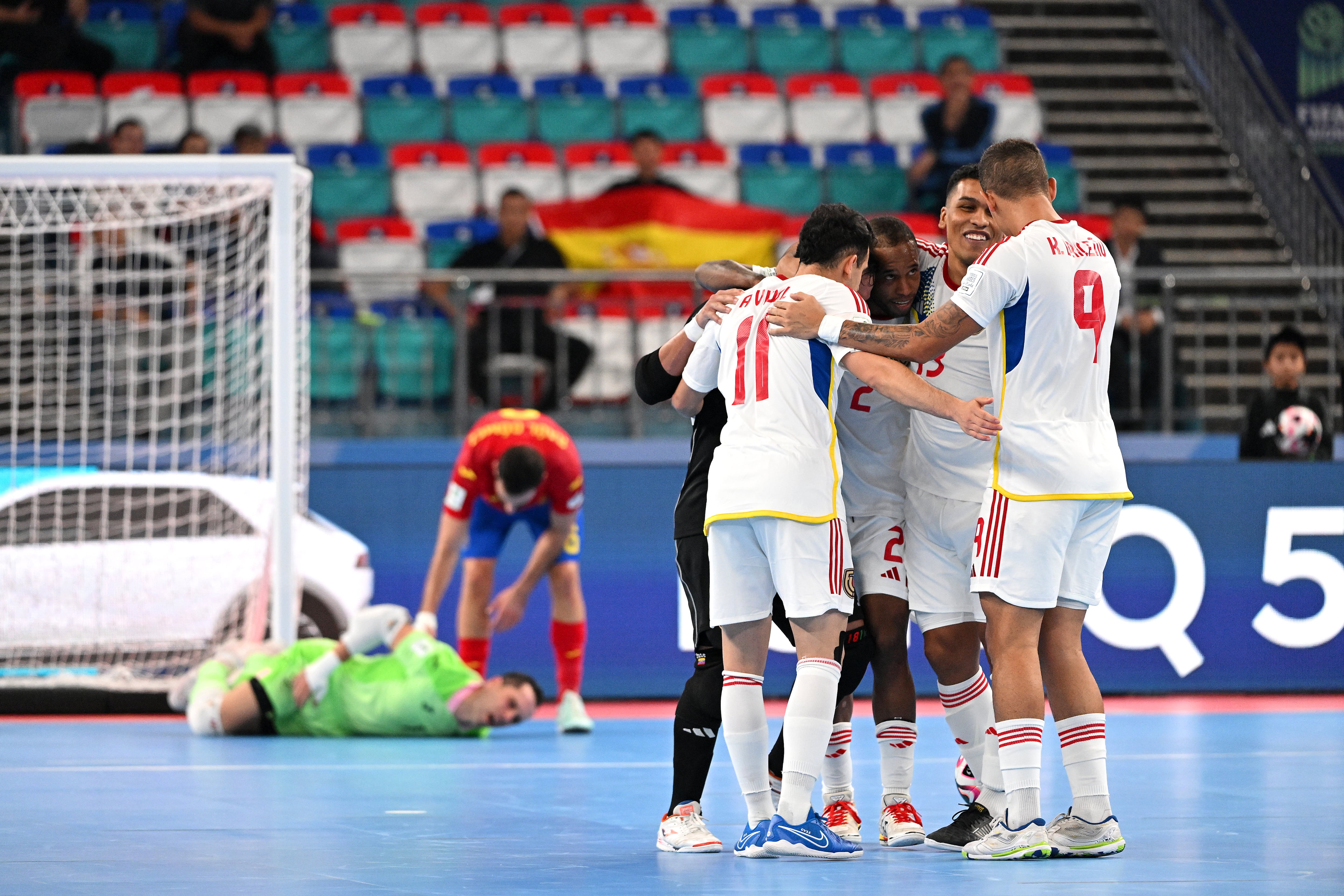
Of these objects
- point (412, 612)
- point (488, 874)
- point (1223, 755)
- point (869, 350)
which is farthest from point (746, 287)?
point (412, 612)

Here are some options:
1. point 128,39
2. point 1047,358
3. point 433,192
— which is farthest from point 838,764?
point 128,39

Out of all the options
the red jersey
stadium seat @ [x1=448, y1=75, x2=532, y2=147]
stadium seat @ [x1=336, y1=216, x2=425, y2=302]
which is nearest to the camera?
the red jersey

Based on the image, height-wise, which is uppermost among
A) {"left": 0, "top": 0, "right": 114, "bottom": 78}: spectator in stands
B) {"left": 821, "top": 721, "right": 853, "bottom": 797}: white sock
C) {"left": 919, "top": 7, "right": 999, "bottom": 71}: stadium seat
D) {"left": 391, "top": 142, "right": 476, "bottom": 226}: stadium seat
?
{"left": 919, "top": 7, "right": 999, "bottom": 71}: stadium seat

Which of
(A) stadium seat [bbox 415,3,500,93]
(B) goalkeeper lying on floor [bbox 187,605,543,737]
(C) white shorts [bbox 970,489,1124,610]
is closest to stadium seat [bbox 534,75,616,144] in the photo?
(A) stadium seat [bbox 415,3,500,93]

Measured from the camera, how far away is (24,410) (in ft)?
34.8

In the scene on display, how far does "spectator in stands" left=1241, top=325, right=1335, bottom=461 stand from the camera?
10.6m

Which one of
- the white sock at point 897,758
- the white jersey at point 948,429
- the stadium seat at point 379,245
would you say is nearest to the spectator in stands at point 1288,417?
the white jersey at point 948,429

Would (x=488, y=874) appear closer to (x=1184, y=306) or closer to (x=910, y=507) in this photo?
(x=910, y=507)

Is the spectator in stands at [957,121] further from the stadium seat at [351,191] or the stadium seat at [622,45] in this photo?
the stadium seat at [351,191]

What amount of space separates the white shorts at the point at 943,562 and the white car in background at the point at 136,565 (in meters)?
5.36

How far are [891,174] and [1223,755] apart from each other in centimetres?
746

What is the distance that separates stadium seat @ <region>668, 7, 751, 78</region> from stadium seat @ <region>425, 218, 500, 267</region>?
3.52m

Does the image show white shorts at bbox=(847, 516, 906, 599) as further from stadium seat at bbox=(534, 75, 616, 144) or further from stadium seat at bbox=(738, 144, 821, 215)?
stadium seat at bbox=(534, 75, 616, 144)

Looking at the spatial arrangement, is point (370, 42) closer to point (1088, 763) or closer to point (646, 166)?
point (646, 166)
